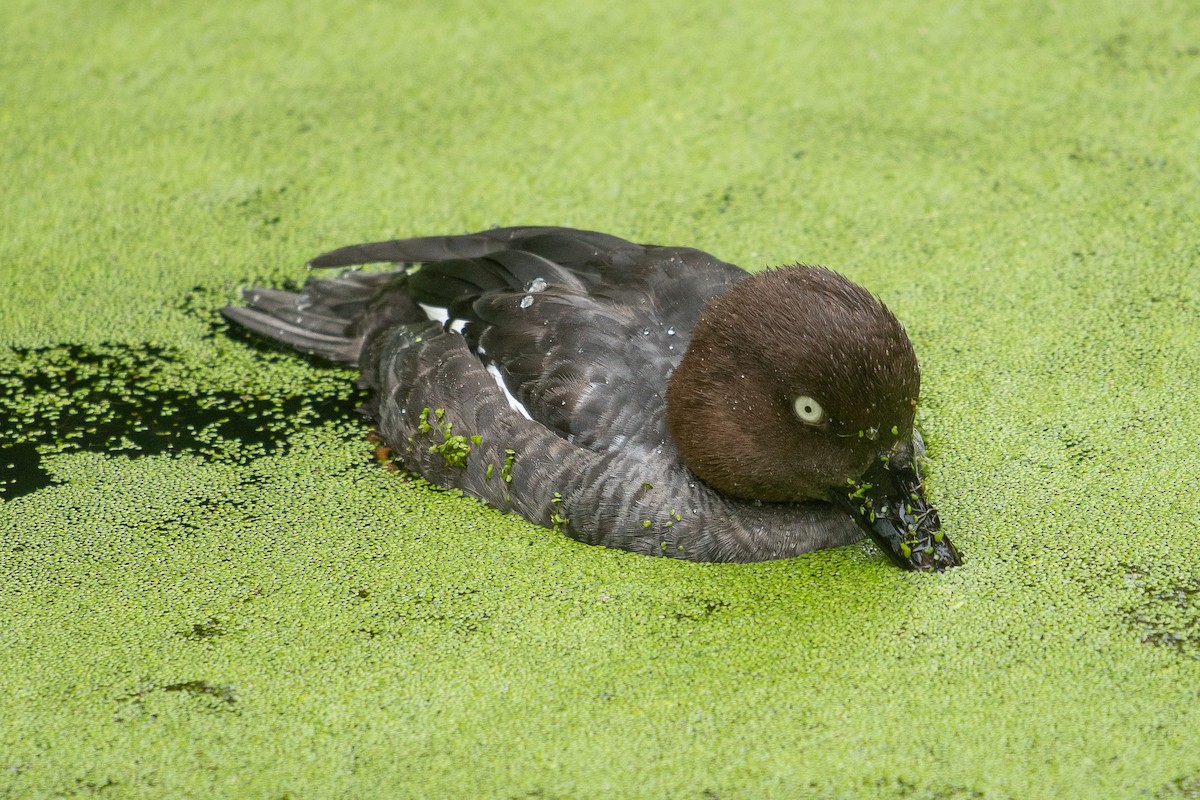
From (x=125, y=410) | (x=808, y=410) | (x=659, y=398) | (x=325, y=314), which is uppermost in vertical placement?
(x=808, y=410)

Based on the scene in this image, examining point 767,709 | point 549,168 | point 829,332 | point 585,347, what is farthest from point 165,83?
point 767,709

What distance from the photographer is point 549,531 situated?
3543 mm

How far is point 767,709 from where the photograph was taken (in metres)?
2.93

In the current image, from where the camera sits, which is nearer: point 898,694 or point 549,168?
point 898,694

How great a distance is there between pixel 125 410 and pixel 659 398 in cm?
171

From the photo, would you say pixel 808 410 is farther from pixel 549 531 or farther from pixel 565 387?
pixel 549 531

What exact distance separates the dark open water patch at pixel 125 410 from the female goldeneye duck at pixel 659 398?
352 millimetres

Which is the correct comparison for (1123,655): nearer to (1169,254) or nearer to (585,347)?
(585,347)

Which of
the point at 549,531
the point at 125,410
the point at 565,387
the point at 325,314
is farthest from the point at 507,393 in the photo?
the point at 125,410

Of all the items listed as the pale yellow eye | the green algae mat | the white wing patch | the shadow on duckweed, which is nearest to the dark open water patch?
the green algae mat

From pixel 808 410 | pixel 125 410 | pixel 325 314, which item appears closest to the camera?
pixel 808 410

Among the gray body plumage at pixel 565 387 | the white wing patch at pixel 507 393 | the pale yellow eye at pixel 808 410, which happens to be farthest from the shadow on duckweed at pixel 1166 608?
the white wing patch at pixel 507 393

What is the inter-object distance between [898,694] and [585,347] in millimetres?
1175

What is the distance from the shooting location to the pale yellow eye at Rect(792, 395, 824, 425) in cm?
321
